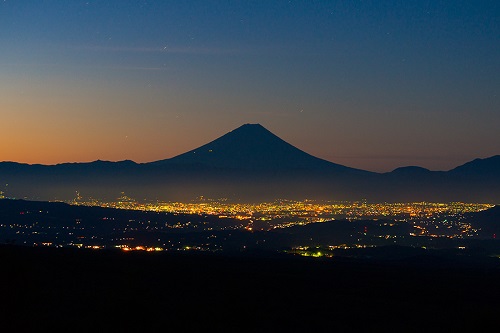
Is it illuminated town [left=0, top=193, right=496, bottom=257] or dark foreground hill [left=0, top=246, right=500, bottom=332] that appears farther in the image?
illuminated town [left=0, top=193, right=496, bottom=257]

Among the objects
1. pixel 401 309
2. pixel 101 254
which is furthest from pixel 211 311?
pixel 101 254

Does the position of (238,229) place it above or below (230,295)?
above

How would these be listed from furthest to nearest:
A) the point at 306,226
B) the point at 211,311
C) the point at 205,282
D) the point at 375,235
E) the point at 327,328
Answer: the point at 306,226 < the point at 375,235 < the point at 205,282 < the point at 327,328 < the point at 211,311

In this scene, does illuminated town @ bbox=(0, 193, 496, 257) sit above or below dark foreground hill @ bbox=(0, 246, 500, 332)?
above

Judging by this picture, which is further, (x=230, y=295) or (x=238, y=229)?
(x=238, y=229)

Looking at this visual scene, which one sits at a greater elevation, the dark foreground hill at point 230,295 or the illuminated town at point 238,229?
the illuminated town at point 238,229

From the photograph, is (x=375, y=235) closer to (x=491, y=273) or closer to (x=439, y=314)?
(x=491, y=273)

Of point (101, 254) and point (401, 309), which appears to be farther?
point (101, 254)

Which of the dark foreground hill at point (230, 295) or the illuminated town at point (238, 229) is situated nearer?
the dark foreground hill at point (230, 295)
